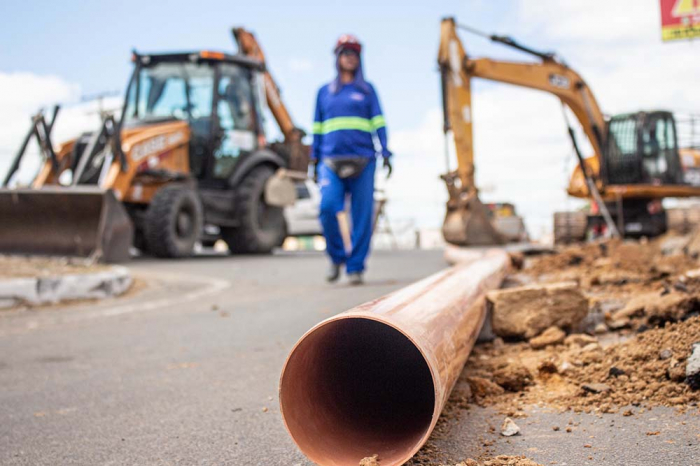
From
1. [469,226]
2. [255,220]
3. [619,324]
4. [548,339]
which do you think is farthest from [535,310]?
[255,220]

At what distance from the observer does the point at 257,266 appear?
972 centimetres

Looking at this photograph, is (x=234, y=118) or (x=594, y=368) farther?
(x=234, y=118)

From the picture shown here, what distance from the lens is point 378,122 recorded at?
628cm

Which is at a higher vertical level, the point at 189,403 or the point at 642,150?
the point at 642,150

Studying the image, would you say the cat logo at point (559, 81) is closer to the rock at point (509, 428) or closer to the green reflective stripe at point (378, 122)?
the green reflective stripe at point (378, 122)

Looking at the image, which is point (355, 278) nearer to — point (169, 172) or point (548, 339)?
point (548, 339)

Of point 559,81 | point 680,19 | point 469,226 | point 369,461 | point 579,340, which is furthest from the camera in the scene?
point 559,81

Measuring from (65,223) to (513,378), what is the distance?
24.1ft

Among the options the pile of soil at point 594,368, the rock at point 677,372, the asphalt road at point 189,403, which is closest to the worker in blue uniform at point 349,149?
→ the asphalt road at point 189,403

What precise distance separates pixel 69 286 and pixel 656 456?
17.7ft

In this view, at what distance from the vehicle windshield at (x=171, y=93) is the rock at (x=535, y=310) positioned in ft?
29.6

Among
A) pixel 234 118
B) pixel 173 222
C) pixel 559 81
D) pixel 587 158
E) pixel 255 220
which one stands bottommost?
pixel 255 220

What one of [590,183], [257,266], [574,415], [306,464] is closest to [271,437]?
[306,464]

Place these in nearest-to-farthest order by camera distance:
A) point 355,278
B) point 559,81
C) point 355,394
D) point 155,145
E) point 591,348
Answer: point 355,394, point 591,348, point 355,278, point 155,145, point 559,81
